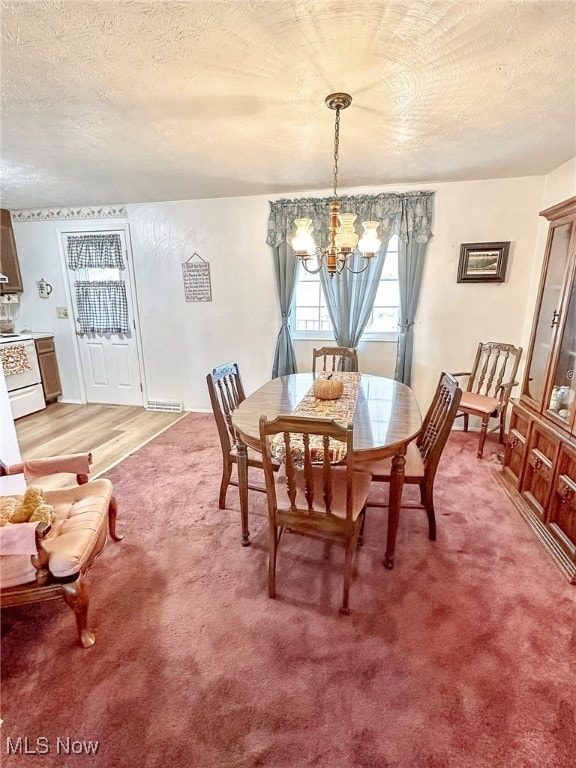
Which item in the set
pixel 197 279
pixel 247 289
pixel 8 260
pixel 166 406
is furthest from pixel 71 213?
pixel 166 406

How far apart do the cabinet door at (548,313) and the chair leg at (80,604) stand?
8.85ft

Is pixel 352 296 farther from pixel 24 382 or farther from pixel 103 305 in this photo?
pixel 24 382

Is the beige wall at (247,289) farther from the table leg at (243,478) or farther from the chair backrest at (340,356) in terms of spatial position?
the table leg at (243,478)

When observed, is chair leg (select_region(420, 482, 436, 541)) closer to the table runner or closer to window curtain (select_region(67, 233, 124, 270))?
the table runner

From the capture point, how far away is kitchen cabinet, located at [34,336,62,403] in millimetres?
4468

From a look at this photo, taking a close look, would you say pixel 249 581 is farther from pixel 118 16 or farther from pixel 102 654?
pixel 118 16

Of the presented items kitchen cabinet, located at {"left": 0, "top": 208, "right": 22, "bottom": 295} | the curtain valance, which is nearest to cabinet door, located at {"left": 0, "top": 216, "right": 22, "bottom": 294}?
kitchen cabinet, located at {"left": 0, "top": 208, "right": 22, "bottom": 295}

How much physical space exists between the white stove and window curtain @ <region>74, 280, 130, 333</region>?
0.71 m

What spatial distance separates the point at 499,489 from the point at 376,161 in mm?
2653

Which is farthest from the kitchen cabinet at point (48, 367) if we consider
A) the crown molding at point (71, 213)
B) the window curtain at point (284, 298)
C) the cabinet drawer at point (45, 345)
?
the window curtain at point (284, 298)

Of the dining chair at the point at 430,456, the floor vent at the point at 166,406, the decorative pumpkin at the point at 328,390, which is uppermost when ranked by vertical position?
the decorative pumpkin at the point at 328,390

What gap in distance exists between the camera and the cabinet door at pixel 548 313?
222 cm

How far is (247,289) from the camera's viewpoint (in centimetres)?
393

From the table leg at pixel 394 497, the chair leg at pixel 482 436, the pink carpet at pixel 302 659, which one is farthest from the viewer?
the chair leg at pixel 482 436
